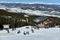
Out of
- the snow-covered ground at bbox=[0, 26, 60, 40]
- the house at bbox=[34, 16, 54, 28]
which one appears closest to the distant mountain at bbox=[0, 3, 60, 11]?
the house at bbox=[34, 16, 54, 28]

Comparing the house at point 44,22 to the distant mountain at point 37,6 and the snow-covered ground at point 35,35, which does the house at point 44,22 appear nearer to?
the snow-covered ground at point 35,35

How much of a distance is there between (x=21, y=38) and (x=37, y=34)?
34 centimetres

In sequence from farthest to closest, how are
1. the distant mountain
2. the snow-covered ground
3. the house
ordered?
the distant mountain
the house
the snow-covered ground

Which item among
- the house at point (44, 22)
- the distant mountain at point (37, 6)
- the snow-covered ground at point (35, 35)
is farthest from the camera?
the distant mountain at point (37, 6)

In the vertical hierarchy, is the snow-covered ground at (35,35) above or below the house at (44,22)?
below

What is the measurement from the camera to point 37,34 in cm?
370

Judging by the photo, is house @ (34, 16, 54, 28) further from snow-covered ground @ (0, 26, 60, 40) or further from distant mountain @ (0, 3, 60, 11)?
distant mountain @ (0, 3, 60, 11)

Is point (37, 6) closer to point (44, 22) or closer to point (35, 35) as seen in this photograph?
point (44, 22)

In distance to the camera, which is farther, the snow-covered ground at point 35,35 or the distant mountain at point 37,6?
the distant mountain at point 37,6

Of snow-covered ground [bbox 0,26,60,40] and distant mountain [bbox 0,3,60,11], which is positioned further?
distant mountain [bbox 0,3,60,11]

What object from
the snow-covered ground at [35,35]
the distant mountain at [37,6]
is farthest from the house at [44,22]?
the distant mountain at [37,6]

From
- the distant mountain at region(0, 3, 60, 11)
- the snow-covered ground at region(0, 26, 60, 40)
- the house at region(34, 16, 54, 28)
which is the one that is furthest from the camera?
the distant mountain at region(0, 3, 60, 11)

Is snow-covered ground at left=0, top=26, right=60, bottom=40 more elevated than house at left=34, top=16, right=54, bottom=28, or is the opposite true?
house at left=34, top=16, right=54, bottom=28

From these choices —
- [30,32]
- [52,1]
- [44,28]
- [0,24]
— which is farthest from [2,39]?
[52,1]
